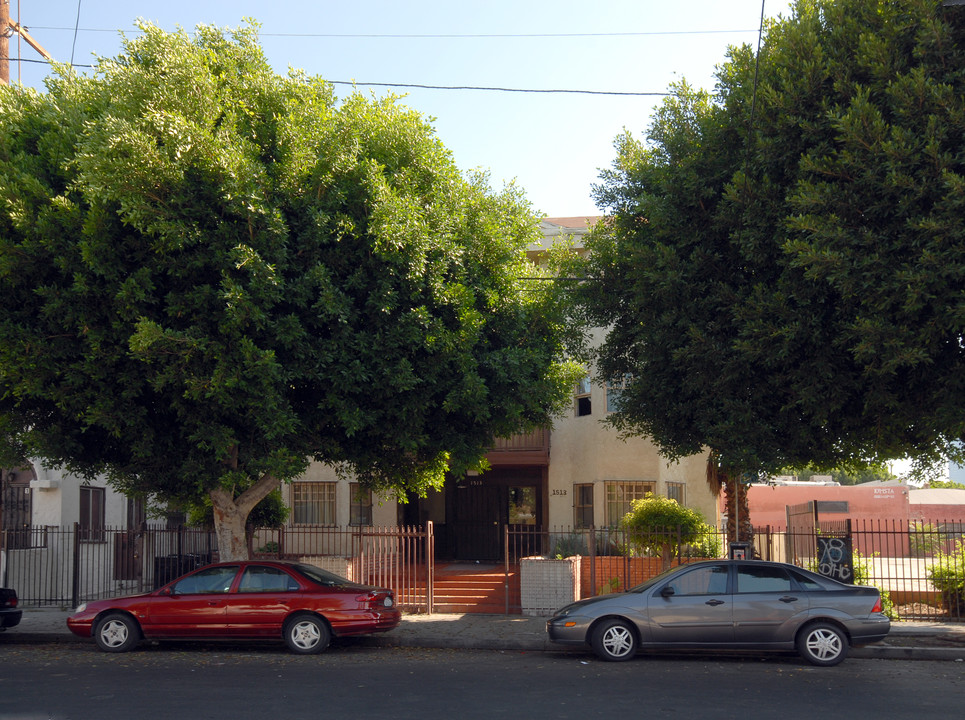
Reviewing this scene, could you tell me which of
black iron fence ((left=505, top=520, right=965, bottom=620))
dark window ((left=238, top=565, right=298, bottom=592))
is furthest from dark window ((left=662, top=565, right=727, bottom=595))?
dark window ((left=238, top=565, right=298, bottom=592))

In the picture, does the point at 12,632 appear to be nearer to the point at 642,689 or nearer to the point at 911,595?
the point at 642,689

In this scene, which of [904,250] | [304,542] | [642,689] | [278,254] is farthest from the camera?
[304,542]

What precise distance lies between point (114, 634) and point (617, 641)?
690 cm

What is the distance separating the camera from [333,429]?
45.6ft

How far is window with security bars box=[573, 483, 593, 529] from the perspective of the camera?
21.5 meters

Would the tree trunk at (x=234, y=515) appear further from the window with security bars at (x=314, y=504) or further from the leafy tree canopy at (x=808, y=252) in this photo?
the window with security bars at (x=314, y=504)

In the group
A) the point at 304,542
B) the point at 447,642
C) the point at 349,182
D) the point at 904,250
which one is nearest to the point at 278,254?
the point at 349,182

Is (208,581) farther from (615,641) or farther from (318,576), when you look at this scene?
(615,641)

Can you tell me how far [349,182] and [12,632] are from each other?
896 centimetres

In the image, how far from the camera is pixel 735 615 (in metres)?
11.4

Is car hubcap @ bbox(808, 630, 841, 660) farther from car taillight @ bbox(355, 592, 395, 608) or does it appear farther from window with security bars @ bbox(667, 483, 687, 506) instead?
window with security bars @ bbox(667, 483, 687, 506)

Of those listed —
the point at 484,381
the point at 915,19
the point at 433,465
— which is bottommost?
Result: the point at 433,465

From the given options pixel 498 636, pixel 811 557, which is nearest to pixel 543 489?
pixel 811 557

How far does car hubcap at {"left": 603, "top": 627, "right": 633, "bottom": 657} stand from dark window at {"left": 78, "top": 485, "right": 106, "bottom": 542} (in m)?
13.5
